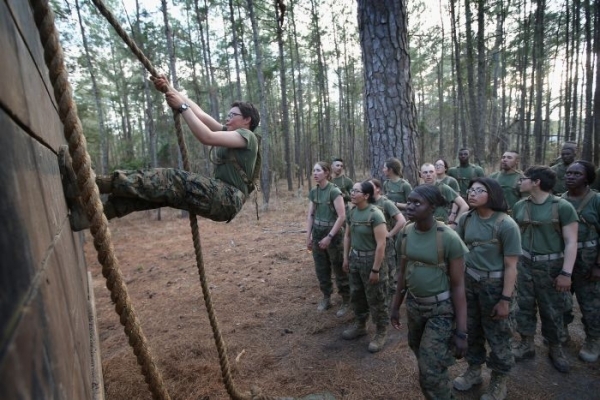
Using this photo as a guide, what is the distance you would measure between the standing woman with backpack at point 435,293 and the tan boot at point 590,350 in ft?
7.34

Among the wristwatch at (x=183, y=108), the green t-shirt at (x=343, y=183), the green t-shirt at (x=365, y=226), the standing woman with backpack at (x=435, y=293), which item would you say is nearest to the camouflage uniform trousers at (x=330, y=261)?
the green t-shirt at (x=365, y=226)

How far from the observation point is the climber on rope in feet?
7.31

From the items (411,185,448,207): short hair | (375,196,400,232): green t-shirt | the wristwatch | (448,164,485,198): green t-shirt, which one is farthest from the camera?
(448,164,485,198): green t-shirt

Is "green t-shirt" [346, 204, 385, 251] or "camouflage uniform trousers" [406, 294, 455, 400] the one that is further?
"green t-shirt" [346, 204, 385, 251]

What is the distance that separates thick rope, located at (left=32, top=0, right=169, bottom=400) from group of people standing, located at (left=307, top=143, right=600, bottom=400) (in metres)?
2.47

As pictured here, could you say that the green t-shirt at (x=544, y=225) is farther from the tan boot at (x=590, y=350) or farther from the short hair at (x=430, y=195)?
the short hair at (x=430, y=195)

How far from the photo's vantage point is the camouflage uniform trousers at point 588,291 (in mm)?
3930

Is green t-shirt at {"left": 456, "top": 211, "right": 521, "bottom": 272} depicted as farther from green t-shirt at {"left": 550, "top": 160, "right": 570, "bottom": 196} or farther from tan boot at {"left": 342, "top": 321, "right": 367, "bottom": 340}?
green t-shirt at {"left": 550, "top": 160, "right": 570, "bottom": 196}

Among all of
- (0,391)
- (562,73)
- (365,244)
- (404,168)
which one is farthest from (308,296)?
(562,73)

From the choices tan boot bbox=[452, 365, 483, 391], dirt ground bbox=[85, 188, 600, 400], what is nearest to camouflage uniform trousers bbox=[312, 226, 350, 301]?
dirt ground bbox=[85, 188, 600, 400]

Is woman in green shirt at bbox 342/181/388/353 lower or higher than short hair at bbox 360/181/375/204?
lower

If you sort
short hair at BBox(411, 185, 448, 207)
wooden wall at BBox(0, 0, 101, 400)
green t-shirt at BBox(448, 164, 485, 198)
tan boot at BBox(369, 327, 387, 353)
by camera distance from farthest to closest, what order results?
green t-shirt at BBox(448, 164, 485, 198)
tan boot at BBox(369, 327, 387, 353)
short hair at BBox(411, 185, 448, 207)
wooden wall at BBox(0, 0, 101, 400)

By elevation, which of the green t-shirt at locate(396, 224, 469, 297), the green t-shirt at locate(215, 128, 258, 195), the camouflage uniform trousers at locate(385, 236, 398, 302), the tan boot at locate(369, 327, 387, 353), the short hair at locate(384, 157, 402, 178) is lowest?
the tan boot at locate(369, 327, 387, 353)

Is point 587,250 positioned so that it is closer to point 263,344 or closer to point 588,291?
point 588,291
